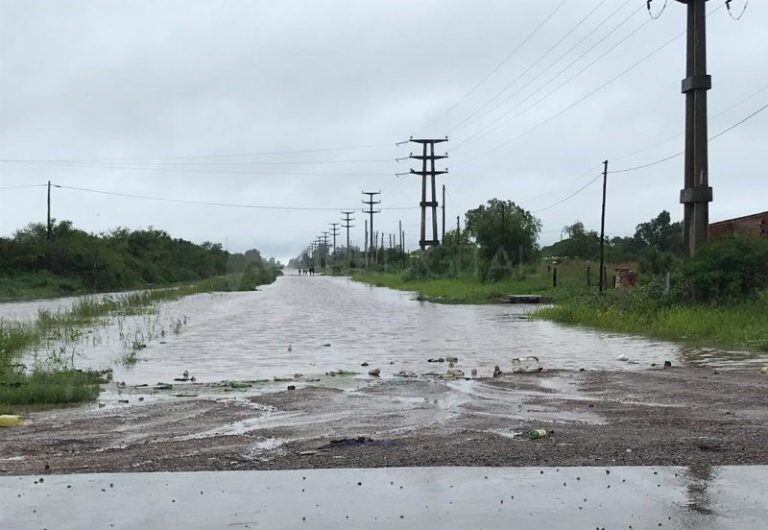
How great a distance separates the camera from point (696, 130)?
2609 centimetres

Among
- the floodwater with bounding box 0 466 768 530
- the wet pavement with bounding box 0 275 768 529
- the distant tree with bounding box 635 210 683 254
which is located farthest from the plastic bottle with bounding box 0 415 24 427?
the distant tree with bounding box 635 210 683 254

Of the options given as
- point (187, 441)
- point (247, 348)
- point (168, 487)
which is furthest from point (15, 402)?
point (247, 348)

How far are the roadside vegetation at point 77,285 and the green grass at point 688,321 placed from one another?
12.9 m

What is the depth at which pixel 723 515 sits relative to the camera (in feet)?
19.0

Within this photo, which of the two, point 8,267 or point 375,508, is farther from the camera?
point 8,267

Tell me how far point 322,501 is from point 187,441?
2.79 m

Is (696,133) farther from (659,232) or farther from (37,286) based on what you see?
(659,232)

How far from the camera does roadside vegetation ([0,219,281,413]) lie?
12523 millimetres

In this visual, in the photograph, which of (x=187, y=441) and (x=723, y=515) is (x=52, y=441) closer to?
(x=187, y=441)

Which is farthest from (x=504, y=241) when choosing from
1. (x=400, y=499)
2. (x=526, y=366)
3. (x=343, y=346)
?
(x=400, y=499)

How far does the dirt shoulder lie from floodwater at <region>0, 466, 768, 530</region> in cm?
41

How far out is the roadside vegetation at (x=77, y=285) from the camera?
41.1ft

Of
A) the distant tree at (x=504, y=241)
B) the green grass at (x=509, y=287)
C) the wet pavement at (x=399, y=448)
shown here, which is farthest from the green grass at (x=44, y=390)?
the distant tree at (x=504, y=241)

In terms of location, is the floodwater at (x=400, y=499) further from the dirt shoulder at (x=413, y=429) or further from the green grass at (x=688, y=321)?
the green grass at (x=688, y=321)
